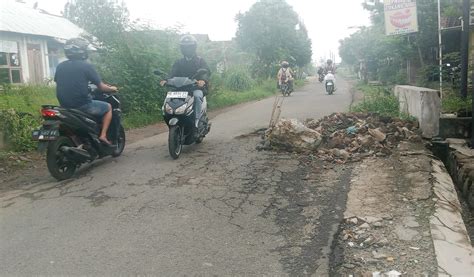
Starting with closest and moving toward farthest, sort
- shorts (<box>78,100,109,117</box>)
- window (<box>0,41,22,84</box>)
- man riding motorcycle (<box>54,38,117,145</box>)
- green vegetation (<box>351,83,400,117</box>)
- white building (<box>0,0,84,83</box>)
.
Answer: man riding motorcycle (<box>54,38,117,145</box>), shorts (<box>78,100,109,117</box>), green vegetation (<box>351,83,400,117</box>), window (<box>0,41,22,84</box>), white building (<box>0,0,84,83</box>)

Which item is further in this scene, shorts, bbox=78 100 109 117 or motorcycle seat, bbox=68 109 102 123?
shorts, bbox=78 100 109 117

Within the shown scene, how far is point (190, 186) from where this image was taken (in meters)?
5.20

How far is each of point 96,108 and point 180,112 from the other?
119 cm

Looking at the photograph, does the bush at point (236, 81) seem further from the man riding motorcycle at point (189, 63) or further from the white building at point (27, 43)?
the man riding motorcycle at point (189, 63)

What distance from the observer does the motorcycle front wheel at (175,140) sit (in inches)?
251

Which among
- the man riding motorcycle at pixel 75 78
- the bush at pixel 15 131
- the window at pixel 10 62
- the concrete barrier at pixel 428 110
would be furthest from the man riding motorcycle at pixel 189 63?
the window at pixel 10 62

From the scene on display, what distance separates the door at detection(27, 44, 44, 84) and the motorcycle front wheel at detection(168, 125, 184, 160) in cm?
1683

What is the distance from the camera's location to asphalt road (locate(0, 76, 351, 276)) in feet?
10.8

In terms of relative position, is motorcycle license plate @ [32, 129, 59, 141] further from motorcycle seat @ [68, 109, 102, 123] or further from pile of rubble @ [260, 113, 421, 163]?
pile of rubble @ [260, 113, 421, 163]

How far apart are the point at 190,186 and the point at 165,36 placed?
823 centimetres

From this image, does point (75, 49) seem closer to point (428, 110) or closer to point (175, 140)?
point (175, 140)

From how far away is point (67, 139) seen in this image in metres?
5.65

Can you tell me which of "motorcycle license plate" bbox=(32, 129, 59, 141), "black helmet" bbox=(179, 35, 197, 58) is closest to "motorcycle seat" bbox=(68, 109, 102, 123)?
"motorcycle license plate" bbox=(32, 129, 59, 141)

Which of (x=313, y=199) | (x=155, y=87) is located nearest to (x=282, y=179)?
(x=313, y=199)
